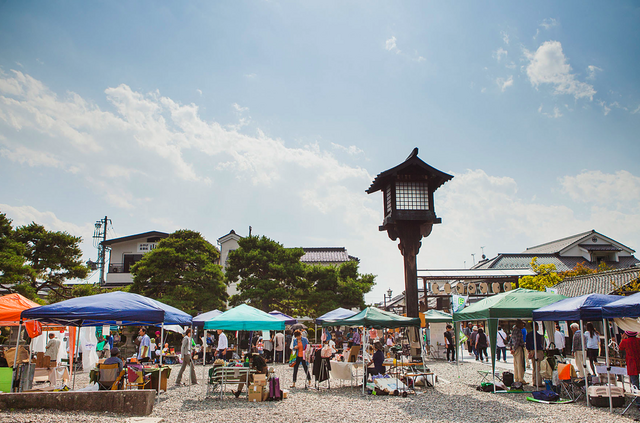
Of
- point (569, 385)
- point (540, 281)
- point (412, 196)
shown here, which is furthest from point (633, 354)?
point (540, 281)

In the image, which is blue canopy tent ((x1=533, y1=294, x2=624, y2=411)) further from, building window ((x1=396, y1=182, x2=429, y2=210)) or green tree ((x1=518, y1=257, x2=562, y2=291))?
green tree ((x1=518, y1=257, x2=562, y2=291))

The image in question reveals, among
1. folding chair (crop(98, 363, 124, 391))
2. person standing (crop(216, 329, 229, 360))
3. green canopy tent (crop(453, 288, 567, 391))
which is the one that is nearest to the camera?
folding chair (crop(98, 363, 124, 391))

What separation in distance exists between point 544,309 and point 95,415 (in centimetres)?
1029

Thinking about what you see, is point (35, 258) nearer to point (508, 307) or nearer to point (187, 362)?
point (187, 362)

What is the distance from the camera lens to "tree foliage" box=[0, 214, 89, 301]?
62.3 ft

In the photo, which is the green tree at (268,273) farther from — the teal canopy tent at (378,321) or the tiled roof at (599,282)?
the tiled roof at (599,282)

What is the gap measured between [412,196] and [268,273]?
15.1 metres

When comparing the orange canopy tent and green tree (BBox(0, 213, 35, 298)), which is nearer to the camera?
the orange canopy tent

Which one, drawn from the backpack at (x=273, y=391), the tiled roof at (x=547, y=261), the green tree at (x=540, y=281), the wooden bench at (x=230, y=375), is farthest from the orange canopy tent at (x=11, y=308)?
the tiled roof at (x=547, y=261)

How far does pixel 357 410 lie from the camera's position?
30.5ft

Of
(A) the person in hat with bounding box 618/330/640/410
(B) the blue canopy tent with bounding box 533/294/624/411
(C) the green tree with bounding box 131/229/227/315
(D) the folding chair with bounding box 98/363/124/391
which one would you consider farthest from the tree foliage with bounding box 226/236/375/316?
(A) the person in hat with bounding box 618/330/640/410

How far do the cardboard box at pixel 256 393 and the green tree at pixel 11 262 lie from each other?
14148 mm

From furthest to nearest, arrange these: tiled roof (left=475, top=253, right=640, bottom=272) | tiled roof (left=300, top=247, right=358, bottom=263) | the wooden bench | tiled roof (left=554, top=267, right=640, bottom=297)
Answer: tiled roof (left=300, top=247, right=358, bottom=263), tiled roof (left=475, top=253, right=640, bottom=272), tiled roof (left=554, top=267, right=640, bottom=297), the wooden bench

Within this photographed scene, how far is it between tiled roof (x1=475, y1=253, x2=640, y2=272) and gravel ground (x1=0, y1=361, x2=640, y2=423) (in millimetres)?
34832
